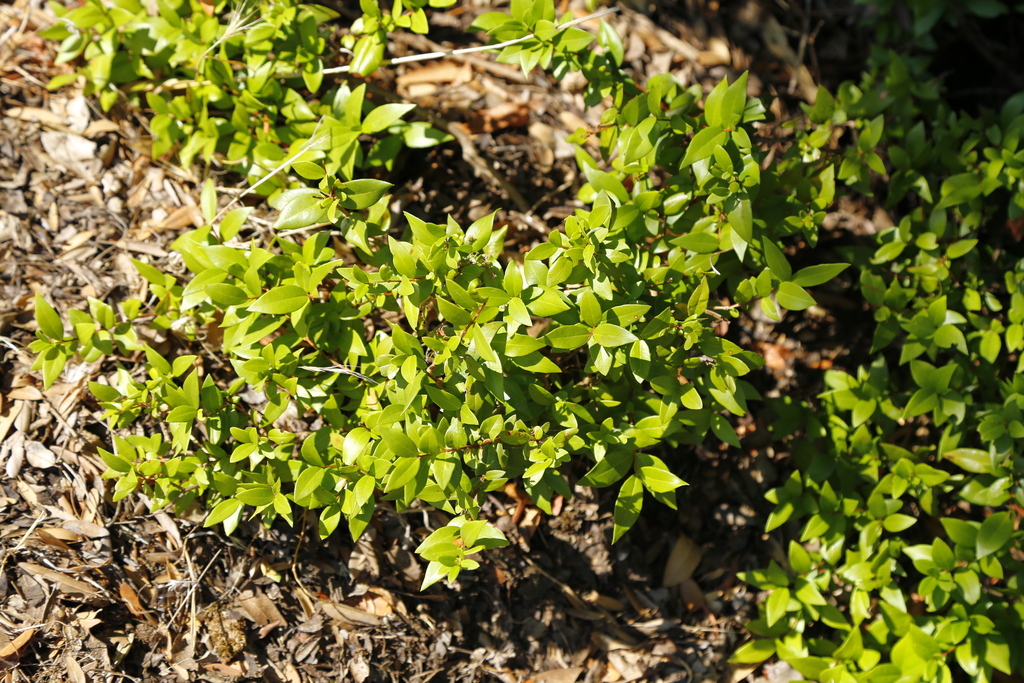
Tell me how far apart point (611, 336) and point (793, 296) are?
2.16 ft

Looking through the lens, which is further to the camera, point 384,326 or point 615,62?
point 384,326

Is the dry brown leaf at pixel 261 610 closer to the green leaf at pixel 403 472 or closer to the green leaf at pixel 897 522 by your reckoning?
the green leaf at pixel 403 472

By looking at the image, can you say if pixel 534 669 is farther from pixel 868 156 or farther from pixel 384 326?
pixel 868 156

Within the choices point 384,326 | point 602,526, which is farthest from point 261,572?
point 602,526

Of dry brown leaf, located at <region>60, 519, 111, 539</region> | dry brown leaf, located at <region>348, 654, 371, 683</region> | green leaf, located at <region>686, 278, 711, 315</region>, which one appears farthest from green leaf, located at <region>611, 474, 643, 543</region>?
dry brown leaf, located at <region>60, 519, 111, 539</region>

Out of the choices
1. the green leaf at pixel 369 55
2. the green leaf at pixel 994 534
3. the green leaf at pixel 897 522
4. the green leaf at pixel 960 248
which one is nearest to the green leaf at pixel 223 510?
the green leaf at pixel 369 55

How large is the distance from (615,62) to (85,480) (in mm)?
2412

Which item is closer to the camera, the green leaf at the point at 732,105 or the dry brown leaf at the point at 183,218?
the green leaf at the point at 732,105

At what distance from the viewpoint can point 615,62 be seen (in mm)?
2506

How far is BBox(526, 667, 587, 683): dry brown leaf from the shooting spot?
2652 mm

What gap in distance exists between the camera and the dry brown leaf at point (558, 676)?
2652 mm

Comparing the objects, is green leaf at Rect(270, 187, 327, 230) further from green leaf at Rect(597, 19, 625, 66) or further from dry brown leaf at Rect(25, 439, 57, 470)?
dry brown leaf at Rect(25, 439, 57, 470)

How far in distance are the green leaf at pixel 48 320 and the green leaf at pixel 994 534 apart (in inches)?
126

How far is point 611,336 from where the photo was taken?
1.95 m
